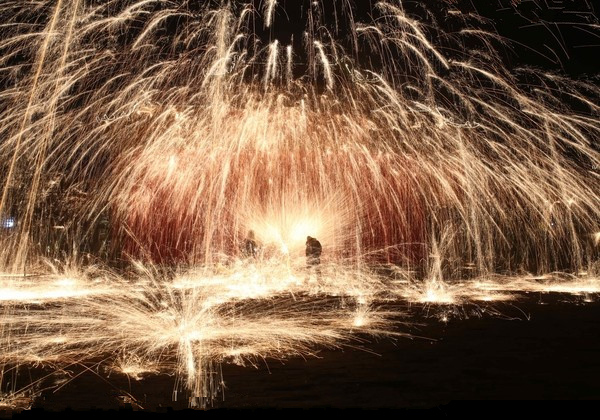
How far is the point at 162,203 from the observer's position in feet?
70.9

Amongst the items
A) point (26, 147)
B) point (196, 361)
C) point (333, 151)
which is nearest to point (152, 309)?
point (196, 361)

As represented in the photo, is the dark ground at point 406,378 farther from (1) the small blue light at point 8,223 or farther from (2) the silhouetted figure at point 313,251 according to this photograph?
(1) the small blue light at point 8,223

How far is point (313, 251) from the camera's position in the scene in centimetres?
1673

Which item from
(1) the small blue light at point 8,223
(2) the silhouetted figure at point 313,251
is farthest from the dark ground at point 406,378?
(1) the small blue light at point 8,223

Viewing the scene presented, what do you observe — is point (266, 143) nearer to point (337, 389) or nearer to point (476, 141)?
point (476, 141)

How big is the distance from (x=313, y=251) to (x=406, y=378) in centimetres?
1031

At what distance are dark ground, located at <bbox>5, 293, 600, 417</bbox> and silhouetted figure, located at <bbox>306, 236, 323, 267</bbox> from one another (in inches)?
301

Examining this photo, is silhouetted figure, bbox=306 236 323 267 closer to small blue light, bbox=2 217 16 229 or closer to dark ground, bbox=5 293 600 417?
dark ground, bbox=5 293 600 417

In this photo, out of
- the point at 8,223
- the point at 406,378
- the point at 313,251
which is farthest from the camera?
the point at 8,223

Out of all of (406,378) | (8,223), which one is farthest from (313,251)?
(8,223)

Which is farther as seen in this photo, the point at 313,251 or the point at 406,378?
the point at 313,251

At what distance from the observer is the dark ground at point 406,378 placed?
5664 mm

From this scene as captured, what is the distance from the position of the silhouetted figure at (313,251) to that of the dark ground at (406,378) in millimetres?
7644

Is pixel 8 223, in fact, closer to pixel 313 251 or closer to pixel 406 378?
pixel 313 251
